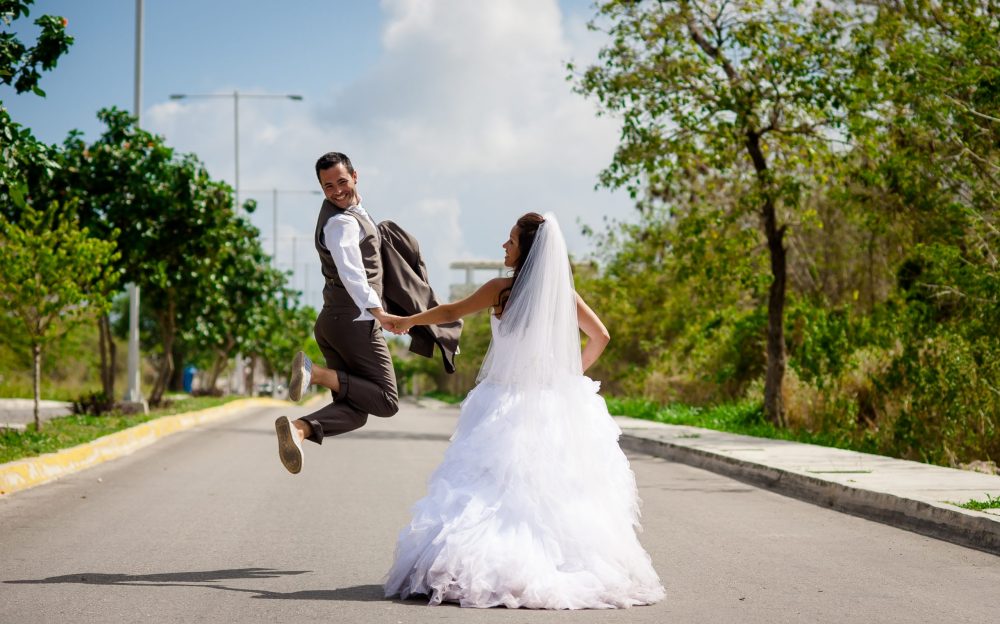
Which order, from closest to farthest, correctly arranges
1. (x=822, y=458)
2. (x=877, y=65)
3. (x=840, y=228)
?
(x=822, y=458)
(x=877, y=65)
(x=840, y=228)

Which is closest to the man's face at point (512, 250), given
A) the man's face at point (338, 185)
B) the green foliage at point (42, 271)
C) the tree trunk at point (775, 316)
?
the man's face at point (338, 185)

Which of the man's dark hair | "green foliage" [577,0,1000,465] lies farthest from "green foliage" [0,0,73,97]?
"green foliage" [577,0,1000,465]

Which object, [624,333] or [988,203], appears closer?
[988,203]

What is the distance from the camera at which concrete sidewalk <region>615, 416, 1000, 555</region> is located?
9039 millimetres

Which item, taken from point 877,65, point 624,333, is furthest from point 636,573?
point 624,333

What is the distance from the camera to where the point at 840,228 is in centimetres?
2622

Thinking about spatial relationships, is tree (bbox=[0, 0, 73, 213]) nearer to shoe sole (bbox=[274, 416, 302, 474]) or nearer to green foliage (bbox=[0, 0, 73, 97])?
green foliage (bbox=[0, 0, 73, 97])

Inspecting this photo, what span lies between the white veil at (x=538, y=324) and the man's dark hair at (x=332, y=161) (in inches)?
58.8

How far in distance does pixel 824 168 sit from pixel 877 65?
1.88m

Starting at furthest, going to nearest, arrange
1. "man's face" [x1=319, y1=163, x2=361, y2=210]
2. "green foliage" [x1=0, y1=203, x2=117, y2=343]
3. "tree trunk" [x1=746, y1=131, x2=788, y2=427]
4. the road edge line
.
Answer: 1. "tree trunk" [x1=746, y1=131, x2=788, y2=427]
2. "green foliage" [x1=0, y1=203, x2=117, y2=343]
3. the road edge line
4. "man's face" [x1=319, y1=163, x2=361, y2=210]

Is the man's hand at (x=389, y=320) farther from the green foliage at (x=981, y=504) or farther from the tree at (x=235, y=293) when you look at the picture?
the tree at (x=235, y=293)

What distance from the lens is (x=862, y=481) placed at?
1142 cm

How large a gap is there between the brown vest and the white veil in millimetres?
1116

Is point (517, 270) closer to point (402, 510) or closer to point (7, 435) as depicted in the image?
point (402, 510)
